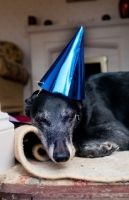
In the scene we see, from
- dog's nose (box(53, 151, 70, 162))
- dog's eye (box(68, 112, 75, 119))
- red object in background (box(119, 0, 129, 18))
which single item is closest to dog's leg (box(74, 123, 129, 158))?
dog's eye (box(68, 112, 75, 119))

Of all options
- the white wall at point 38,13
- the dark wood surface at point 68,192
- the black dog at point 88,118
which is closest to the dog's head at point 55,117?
the black dog at point 88,118

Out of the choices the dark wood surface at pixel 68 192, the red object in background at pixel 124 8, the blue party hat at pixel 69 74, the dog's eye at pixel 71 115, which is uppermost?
the red object in background at pixel 124 8

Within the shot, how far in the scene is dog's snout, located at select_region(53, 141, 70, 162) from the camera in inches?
31.7

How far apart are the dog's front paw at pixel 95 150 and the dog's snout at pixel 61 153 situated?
19 centimetres

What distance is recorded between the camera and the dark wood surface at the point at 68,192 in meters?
0.68

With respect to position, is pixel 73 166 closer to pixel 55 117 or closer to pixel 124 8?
pixel 55 117

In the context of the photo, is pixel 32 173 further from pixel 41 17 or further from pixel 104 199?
pixel 41 17

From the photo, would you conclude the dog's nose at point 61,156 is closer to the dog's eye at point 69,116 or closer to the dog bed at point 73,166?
the dog bed at point 73,166

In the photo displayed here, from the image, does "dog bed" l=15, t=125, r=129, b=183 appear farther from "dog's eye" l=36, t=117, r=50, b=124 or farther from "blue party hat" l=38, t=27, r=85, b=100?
"blue party hat" l=38, t=27, r=85, b=100

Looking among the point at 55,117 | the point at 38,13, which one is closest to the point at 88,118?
the point at 55,117

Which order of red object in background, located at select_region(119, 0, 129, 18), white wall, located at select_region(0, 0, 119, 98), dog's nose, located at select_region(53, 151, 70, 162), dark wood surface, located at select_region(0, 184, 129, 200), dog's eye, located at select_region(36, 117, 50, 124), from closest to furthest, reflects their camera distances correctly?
dark wood surface, located at select_region(0, 184, 129, 200) → dog's nose, located at select_region(53, 151, 70, 162) → dog's eye, located at select_region(36, 117, 50, 124) → red object in background, located at select_region(119, 0, 129, 18) → white wall, located at select_region(0, 0, 119, 98)

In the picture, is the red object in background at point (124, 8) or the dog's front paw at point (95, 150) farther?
the red object in background at point (124, 8)

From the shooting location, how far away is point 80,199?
67 centimetres

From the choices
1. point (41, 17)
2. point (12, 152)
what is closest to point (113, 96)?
point (12, 152)
